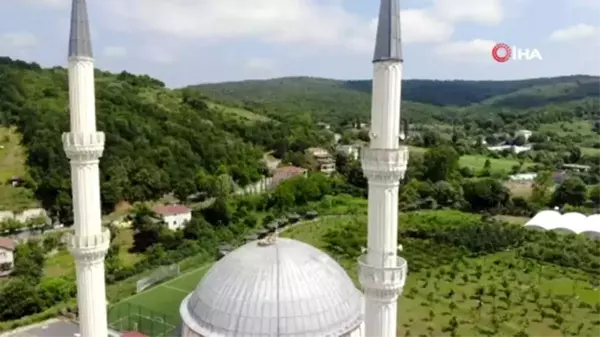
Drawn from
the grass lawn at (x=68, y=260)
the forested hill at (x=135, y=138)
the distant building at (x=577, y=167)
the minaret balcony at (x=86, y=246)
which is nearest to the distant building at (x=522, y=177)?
the distant building at (x=577, y=167)

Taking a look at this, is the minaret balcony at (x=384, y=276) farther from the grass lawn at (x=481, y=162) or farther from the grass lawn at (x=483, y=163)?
the grass lawn at (x=483, y=163)

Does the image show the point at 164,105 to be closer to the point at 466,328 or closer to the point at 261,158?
the point at 261,158

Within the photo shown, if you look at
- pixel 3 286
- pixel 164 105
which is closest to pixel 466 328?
pixel 3 286

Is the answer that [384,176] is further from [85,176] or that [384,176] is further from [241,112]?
[241,112]

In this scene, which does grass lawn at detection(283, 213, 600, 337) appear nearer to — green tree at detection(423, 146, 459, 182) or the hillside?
the hillside

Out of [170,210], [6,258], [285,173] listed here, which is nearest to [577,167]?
[285,173]
